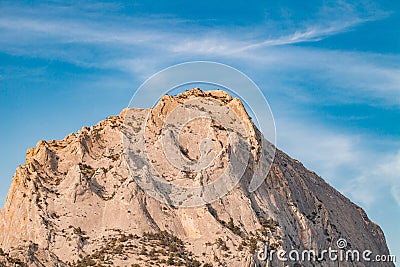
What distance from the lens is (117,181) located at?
12669cm

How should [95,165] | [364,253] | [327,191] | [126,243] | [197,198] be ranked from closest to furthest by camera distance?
[126,243], [197,198], [95,165], [364,253], [327,191]

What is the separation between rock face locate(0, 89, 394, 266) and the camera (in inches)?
4500

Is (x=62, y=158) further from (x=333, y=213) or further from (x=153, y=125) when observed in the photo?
(x=333, y=213)

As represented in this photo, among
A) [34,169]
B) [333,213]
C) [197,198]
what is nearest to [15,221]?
[34,169]

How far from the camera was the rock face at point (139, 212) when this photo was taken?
114 meters

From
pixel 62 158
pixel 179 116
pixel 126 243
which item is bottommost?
pixel 126 243

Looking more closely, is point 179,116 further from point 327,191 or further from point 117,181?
point 327,191

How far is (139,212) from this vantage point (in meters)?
120

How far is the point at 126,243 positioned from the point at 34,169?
26800 millimetres

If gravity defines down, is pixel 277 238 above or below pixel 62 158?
below

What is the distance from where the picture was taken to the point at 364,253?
153000 millimetres

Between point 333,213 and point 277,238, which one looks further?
point 333,213

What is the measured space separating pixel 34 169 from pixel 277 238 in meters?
42.9

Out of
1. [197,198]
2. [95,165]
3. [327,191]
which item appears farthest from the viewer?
[327,191]
